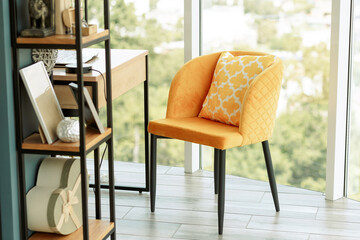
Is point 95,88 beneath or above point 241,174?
above

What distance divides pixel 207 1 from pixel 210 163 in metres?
1.04

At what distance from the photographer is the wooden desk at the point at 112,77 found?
118 inches

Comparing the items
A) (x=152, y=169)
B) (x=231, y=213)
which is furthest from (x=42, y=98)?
(x=231, y=213)

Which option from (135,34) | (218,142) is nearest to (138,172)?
(135,34)

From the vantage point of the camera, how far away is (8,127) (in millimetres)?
2463

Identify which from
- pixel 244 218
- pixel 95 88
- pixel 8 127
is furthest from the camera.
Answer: pixel 244 218

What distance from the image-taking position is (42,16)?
96.5 inches

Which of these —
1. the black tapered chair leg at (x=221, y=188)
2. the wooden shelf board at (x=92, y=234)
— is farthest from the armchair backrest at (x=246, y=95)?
the wooden shelf board at (x=92, y=234)

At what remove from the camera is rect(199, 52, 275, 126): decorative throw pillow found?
3.47 meters

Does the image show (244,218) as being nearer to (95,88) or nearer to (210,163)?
(210,163)

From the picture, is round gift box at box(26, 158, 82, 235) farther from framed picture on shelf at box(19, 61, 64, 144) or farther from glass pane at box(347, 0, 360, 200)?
glass pane at box(347, 0, 360, 200)

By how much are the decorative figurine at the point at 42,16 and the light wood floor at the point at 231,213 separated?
1.26 m

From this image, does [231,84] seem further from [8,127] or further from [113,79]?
[8,127]

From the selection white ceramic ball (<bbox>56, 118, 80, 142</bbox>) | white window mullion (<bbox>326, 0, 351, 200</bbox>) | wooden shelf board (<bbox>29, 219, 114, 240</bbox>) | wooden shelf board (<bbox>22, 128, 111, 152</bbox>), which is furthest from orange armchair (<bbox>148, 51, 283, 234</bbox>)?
white ceramic ball (<bbox>56, 118, 80, 142</bbox>)
